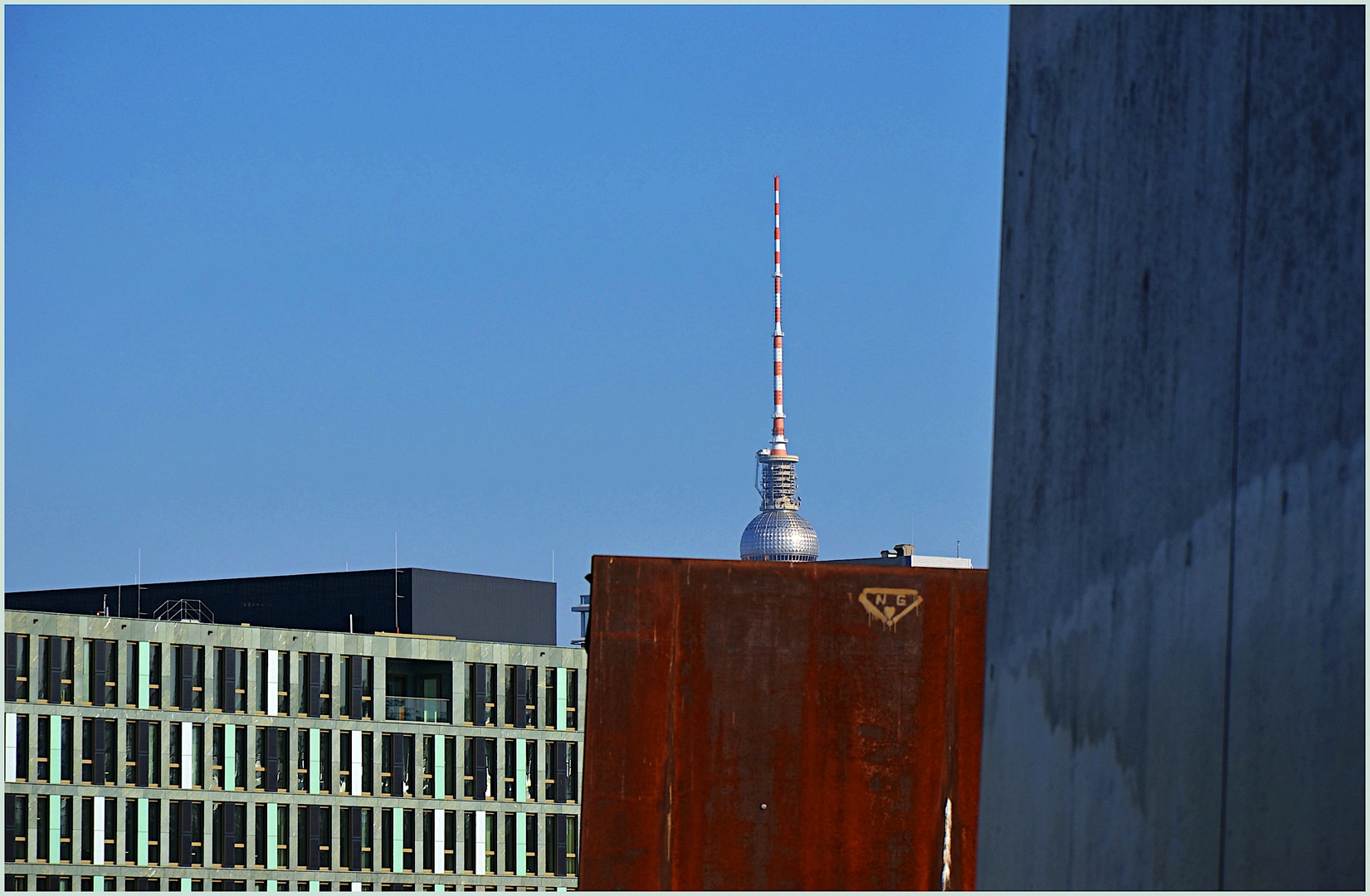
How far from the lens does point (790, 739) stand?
27.2 ft

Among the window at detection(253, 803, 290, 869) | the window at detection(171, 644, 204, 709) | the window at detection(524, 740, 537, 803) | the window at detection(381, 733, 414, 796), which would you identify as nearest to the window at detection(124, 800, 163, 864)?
the window at detection(253, 803, 290, 869)

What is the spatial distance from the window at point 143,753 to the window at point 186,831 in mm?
1164

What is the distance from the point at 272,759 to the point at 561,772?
36.5 ft

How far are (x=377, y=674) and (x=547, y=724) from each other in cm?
704

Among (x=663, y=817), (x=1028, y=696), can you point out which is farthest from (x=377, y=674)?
(x=1028, y=696)

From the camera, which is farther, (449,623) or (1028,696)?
(449,623)

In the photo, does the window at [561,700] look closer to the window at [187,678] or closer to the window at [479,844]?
the window at [479,844]

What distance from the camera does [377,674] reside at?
66938 mm

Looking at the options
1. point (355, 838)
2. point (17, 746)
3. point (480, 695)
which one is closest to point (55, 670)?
point (17, 746)

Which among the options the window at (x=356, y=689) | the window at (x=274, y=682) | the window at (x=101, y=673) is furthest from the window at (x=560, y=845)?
the window at (x=101, y=673)

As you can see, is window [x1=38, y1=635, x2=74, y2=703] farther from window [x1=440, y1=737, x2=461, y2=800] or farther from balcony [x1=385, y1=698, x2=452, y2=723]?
window [x1=440, y1=737, x2=461, y2=800]

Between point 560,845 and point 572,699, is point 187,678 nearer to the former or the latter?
point 572,699

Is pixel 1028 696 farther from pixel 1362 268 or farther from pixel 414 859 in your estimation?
pixel 414 859

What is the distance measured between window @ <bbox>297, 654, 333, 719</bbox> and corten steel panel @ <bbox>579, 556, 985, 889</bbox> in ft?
194
